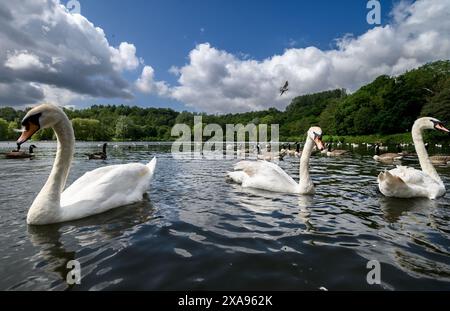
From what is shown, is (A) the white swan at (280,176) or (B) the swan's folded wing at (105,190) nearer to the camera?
(B) the swan's folded wing at (105,190)

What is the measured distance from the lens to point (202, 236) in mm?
4562

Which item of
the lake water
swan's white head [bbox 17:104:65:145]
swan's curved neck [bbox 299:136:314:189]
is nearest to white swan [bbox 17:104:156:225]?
swan's white head [bbox 17:104:65:145]

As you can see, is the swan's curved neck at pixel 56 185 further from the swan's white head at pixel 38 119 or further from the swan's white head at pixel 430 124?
the swan's white head at pixel 430 124

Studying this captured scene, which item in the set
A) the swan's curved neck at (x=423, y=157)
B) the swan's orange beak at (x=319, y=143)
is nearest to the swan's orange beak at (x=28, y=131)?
the swan's orange beak at (x=319, y=143)

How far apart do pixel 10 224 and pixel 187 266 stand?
3600 millimetres

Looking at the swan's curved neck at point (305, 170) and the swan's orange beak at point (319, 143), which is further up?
the swan's orange beak at point (319, 143)

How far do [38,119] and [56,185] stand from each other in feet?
3.64

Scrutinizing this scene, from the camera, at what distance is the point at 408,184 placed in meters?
7.38

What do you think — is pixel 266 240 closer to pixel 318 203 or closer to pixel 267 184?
pixel 318 203

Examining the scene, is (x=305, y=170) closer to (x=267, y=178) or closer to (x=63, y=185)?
(x=267, y=178)

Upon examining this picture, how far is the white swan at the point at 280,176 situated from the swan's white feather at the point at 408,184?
181 centimetres

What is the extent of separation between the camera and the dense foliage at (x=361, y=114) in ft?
229

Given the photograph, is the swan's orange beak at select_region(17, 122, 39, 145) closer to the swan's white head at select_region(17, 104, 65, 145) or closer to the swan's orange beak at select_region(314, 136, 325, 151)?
A: the swan's white head at select_region(17, 104, 65, 145)
